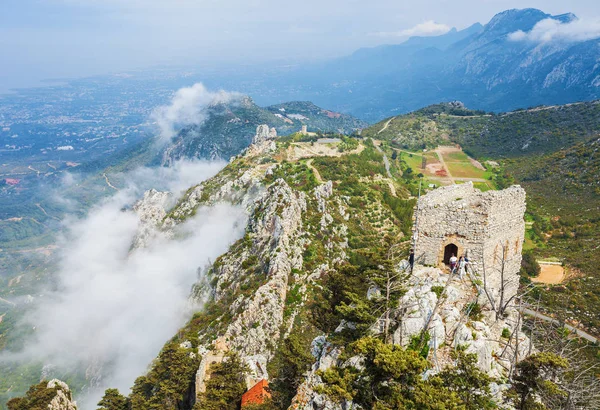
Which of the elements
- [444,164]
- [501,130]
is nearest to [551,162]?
[444,164]

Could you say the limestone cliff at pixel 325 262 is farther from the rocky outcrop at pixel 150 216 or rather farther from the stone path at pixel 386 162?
the stone path at pixel 386 162

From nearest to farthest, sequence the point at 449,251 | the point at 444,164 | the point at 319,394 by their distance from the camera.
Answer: the point at 319,394 < the point at 449,251 < the point at 444,164

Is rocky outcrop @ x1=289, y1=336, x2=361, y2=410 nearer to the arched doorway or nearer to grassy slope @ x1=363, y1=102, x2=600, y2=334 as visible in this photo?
the arched doorway

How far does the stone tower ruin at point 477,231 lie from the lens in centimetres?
1741

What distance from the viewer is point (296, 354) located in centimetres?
2214

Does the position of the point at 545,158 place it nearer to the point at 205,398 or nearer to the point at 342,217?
the point at 342,217

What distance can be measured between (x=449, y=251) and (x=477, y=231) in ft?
6.13

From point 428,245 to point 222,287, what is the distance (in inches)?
1397

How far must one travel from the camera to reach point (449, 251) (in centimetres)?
1872

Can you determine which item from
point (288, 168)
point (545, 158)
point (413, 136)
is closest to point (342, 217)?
point (288, 168)

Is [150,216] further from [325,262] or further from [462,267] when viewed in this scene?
[462,267]

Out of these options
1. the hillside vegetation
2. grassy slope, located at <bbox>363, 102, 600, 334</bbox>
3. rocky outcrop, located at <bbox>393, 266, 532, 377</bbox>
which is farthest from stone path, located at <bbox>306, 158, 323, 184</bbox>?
the hillside vegetation

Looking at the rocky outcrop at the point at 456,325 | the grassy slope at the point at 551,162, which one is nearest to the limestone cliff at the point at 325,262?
the rocky outcrop at the point at 456,325

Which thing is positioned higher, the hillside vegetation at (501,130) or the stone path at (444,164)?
the hillside vegetation at (501,130)
